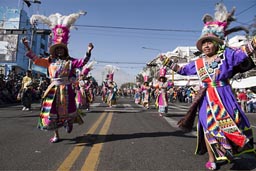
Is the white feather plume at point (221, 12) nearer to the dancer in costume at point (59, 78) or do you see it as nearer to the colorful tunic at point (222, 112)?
the colorful tunic at point (222, 112)

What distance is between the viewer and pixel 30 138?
219 inches

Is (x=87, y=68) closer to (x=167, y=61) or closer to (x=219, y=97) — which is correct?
(x=167, y=61)

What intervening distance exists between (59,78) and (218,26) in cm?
309

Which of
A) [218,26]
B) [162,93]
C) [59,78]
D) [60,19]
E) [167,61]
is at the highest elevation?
[60,19]

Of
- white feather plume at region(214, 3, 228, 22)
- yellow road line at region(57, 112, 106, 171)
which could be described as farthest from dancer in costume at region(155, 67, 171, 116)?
white feather plume at region(214, 3, 228, 22)

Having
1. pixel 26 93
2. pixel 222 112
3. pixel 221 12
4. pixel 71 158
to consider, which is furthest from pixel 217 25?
pixel 26 93

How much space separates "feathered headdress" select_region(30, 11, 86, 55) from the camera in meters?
5.32

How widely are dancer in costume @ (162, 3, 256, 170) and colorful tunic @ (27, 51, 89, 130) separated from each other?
231 centimetres

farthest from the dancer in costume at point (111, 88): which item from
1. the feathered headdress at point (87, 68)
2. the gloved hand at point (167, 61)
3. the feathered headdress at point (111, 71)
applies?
the gloved hand at point (167, 61)

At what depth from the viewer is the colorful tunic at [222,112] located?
346 centimetres

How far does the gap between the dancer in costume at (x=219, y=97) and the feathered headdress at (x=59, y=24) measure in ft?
8.72

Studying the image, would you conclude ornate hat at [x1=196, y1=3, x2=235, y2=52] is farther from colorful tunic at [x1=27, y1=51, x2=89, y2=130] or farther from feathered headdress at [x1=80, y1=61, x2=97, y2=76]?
feathered headdress at [x1=80, y1=61, x2=97, y2=76]

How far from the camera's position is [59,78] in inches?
205

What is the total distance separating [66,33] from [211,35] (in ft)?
9.70
